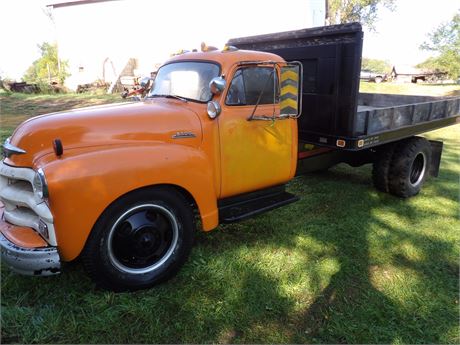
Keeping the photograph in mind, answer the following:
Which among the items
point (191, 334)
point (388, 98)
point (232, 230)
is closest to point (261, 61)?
point (232, 230)

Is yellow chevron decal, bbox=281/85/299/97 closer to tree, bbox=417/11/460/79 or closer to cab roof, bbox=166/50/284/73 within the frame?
cab roof, bbox=166/50/284/73

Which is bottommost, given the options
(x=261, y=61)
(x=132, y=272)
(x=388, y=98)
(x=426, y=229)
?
(x=426, y=229)

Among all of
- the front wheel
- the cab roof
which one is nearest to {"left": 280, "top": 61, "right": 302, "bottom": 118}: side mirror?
A: the cab roof

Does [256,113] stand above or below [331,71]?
below

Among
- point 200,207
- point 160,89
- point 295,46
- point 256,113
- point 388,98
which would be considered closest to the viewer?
point 200,207

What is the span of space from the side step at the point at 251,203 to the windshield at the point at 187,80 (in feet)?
3.53

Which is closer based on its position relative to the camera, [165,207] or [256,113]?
[165,207]

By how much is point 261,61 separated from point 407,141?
2864mm

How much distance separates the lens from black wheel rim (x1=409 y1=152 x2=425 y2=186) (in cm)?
557

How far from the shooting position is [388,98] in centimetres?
665

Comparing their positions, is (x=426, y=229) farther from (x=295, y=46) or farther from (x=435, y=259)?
(x=295, y=46)

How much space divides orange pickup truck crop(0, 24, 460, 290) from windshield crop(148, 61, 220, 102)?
0.04 ft

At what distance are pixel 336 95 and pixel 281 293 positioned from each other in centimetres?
234

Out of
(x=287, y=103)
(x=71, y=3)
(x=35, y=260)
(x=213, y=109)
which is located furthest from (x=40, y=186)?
(x=71, y=3)
